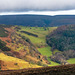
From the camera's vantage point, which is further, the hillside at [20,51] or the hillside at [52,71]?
the hillside at [20,51]

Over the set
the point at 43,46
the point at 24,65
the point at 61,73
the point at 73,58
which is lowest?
the point at 73,58

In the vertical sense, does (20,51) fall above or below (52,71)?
below

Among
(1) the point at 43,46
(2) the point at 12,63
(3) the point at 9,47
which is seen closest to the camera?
(2) the point at 12,63

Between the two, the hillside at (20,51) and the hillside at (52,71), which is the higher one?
the hillside at (52,71)

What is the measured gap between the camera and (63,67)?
68.0 feet

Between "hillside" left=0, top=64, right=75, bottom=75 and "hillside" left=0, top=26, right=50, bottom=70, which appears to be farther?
"hillside" left=0, top=26, right=50, bottom=70

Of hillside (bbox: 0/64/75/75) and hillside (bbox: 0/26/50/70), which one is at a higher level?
hillside (bbox: 0/64/75/75)

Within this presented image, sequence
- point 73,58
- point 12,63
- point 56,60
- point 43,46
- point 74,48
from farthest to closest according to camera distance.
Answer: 1. point 74,48
2. point 43,46
3. point 73,58
4. point 56,60
5. point 12,63

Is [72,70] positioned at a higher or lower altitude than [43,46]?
higher

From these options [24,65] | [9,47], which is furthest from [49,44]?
[24,65]

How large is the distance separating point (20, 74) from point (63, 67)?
21.3 ft

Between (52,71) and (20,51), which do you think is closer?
(52,71)

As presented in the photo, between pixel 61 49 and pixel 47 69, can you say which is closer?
pixel 47 69

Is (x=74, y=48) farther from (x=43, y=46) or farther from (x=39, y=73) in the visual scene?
(x=39, y=73)
